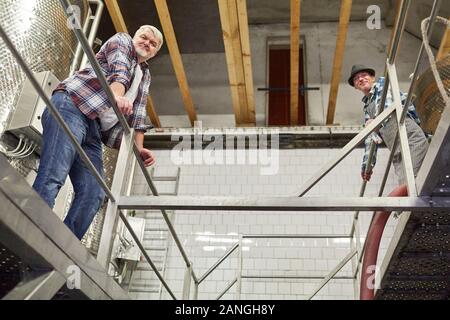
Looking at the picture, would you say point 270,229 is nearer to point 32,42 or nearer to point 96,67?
point 32,42

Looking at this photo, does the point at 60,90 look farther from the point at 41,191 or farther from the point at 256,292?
the point at 256,292

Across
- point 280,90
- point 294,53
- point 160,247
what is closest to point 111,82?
point 294,53

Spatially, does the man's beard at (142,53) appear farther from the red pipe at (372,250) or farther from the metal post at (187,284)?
the metal post at (187,284)

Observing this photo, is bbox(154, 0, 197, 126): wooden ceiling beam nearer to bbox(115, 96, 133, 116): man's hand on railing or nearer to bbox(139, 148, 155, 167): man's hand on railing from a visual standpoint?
bbox(139, 148, 155, 167): man's hand on railing

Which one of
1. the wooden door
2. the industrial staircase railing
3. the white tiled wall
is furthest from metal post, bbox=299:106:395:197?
the wooden door

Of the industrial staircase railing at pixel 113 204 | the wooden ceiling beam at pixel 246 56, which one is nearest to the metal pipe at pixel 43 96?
the industrial staircase railing at pixel 113 204

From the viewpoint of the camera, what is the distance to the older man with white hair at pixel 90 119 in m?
2.23

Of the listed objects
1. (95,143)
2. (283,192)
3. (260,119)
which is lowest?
(95,143)

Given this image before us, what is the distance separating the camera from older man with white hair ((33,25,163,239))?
2.23 meters

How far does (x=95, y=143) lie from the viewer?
2682 mm

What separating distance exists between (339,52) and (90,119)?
11.7 feet

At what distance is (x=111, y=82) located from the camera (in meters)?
2.55
